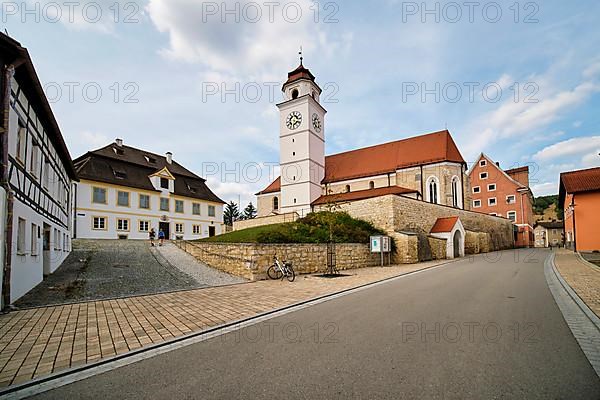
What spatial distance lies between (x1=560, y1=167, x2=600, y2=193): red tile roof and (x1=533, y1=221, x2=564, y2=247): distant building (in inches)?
1591

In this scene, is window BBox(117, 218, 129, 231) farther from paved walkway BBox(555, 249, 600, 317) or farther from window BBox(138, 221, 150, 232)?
paved walkway BBox(555, 249, 600, 317)

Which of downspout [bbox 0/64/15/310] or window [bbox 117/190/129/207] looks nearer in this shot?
downspout [bbox 0/64/15/310]

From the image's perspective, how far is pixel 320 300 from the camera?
29.5 feet

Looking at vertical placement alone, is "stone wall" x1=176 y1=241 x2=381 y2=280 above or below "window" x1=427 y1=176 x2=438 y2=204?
below

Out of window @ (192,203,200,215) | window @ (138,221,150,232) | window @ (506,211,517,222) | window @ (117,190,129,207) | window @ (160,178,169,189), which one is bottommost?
window @ (138,221,150,232)

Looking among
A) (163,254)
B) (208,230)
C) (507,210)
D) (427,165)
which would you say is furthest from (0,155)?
(507,210)

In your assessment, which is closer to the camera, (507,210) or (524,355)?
(524,355)

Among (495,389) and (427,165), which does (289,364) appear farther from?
(427,165)

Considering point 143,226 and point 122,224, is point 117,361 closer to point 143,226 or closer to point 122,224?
point 122,224

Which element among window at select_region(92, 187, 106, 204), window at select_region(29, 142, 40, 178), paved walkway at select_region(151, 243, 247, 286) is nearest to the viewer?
window at select_region(29, 142, 40, 178)

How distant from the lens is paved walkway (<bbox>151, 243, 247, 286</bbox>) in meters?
13.1

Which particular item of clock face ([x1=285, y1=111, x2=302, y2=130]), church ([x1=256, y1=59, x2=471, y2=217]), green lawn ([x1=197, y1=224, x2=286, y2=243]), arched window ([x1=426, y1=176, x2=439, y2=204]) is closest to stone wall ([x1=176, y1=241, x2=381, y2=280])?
green lawn ([x1=197, y1=224, x2=286, y2=243])

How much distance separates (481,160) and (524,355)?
185 ft

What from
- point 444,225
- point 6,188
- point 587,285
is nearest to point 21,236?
point 6,188
